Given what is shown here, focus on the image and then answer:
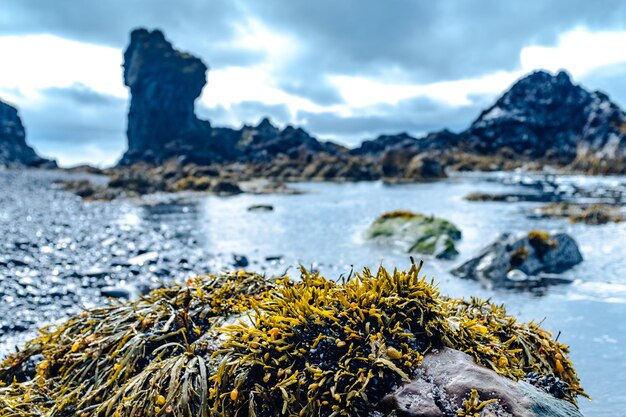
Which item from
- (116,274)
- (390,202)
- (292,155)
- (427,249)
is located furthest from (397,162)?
(116,274)

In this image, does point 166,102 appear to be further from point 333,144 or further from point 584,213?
point 584,213

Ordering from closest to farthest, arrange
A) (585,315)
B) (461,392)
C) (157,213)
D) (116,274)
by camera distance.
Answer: (461,392) → (585,315) → (116,274) → (157,213)

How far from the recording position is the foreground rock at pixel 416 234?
15.1 meters

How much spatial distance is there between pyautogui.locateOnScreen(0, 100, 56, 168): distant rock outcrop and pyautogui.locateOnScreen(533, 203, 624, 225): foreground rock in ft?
481

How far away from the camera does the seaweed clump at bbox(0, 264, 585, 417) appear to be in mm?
3469

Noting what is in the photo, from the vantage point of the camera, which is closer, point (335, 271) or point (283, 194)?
point (335, 271)

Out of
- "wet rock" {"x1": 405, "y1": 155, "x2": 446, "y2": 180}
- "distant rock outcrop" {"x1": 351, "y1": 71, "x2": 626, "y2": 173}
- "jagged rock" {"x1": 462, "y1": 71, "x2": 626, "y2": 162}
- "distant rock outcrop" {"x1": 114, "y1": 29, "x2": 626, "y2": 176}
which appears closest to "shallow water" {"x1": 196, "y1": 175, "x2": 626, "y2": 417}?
"wet rock" {"x1": 405, "y1": 155, "x2": 446, "y2": 180}

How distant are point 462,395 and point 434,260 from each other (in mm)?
11600

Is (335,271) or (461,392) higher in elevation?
(461,392)

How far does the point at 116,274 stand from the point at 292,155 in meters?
95.2

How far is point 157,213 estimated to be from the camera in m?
27.3

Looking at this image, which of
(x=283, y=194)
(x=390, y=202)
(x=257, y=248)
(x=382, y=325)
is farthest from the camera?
(x=283, y=194)

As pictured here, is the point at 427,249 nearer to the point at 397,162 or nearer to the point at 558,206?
the point at 558,206

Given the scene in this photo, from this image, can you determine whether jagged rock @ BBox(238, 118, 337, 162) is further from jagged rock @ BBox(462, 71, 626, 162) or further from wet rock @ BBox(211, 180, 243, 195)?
jagged rock @ BBox(462, 71, 626, 162)
